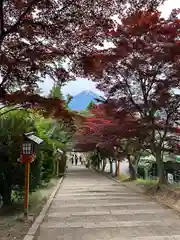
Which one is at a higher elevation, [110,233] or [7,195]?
[7,195]

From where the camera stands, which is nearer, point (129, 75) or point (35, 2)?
point (35, 2)

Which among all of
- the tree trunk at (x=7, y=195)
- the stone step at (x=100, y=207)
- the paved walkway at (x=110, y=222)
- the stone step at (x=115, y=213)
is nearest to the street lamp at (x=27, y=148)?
the paved walkway at (x=110, y=222)

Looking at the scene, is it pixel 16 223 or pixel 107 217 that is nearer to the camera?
pixel 16 223

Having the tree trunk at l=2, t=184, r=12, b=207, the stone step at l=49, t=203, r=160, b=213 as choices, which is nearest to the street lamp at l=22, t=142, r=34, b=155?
the stone step at l=49, t=203, r=160, b=213

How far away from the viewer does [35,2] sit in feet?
19.9

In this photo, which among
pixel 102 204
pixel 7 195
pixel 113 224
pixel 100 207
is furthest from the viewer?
pixel 102 204

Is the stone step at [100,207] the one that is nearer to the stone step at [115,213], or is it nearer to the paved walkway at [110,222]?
the paved walkway at [110,222]

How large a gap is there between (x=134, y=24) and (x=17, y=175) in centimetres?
581

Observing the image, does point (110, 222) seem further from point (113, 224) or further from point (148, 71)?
point (148, 71)

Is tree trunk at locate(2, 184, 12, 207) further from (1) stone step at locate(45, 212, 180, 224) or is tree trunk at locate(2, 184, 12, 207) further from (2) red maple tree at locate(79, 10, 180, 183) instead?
(2) red maple tree at locate(79, 10, 180, 183)

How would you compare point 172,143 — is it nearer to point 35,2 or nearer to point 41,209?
point 41,209

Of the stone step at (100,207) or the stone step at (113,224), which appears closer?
the stone step at (113,224)

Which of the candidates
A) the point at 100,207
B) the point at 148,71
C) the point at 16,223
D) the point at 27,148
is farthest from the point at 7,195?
the point at 148,71

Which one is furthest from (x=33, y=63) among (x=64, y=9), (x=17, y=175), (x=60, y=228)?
(x=17, y=175)
